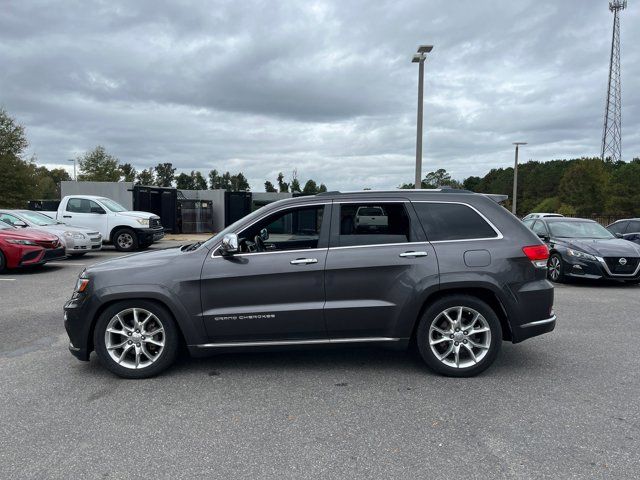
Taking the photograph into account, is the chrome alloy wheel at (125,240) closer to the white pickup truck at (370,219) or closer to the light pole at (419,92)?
the light pole at (419,92)

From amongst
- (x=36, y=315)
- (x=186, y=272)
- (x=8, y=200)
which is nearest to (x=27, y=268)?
(x=36, y=315)

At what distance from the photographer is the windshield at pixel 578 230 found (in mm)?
10570

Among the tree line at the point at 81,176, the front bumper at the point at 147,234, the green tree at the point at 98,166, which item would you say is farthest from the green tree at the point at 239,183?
the front bumper at the point at 147,234

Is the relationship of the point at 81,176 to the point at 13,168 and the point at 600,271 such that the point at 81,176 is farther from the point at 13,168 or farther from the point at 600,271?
the point at 600,271

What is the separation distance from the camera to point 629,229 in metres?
13.3

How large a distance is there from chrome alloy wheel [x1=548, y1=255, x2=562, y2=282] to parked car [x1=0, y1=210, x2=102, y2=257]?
1202 cm

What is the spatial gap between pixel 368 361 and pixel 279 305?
120 cm

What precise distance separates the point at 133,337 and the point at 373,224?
243 cm

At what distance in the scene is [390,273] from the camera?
4.22 meters

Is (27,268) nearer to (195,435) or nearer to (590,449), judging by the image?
(195,435)

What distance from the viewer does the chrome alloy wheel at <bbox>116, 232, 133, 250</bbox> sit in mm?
15477

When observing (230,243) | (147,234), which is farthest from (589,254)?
(147,234)

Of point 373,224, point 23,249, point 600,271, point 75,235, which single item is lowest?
point 600,271

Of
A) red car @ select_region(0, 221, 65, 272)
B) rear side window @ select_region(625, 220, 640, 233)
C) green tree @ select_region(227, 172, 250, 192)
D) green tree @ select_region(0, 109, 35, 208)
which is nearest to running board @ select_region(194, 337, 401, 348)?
red car @ select_region(0, 221, 65, 272)
